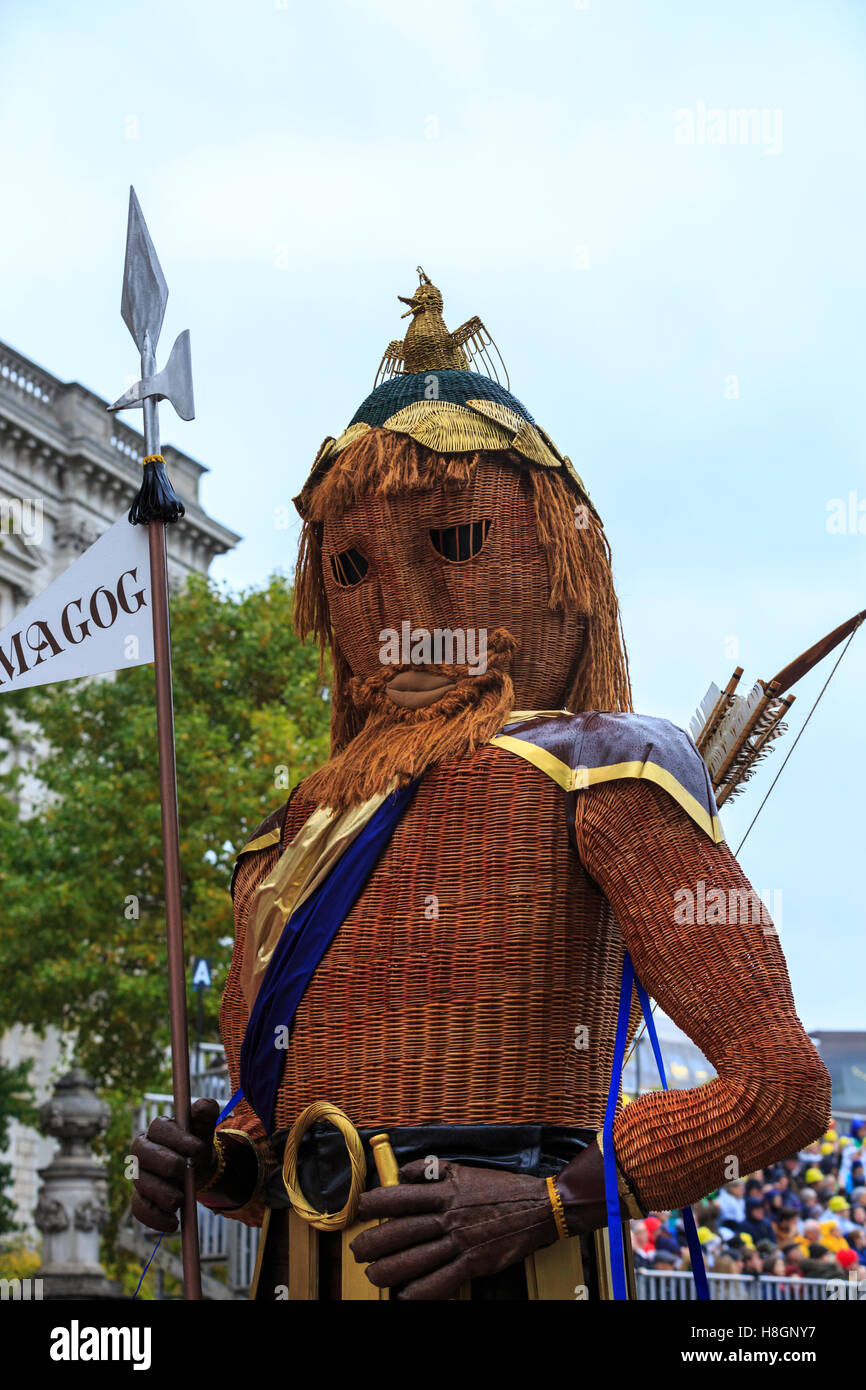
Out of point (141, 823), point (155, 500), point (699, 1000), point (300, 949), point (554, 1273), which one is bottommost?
point (554, 1273)

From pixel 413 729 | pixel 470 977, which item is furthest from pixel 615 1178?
pixel 413 729

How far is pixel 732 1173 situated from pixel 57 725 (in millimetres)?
16834

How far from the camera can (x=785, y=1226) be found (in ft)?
41.0

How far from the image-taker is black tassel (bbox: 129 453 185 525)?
11.9ft

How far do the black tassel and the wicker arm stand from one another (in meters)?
1.19

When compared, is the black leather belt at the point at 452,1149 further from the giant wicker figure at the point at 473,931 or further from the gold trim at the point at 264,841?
the gold trim at the point at 264,841

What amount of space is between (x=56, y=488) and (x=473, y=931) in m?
25.6

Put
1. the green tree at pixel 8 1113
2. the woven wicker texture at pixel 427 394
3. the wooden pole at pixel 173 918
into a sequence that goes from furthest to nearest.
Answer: the green tree at pixel 8 1113 → the woven wicker texture at pixel 427 394 → the wooden pole at pixel 173 918

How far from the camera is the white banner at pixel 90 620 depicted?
3.65 meters

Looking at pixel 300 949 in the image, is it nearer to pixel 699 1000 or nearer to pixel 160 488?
pixel 699 1000

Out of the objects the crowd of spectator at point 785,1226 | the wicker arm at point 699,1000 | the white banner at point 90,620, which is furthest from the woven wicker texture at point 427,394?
the crowd of spectator at point 785,1226

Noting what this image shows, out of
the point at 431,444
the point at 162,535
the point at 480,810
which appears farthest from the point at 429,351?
the point at 480,810

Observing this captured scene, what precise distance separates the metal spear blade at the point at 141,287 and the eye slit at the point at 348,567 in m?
0.66

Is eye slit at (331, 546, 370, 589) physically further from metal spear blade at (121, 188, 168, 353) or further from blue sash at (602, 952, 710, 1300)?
blue sash at (602, 952, 710, 1300)
